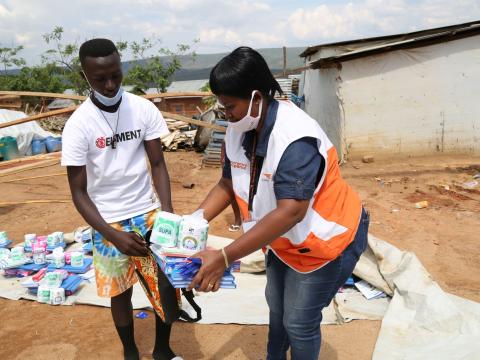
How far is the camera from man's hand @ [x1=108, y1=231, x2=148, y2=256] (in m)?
2.22

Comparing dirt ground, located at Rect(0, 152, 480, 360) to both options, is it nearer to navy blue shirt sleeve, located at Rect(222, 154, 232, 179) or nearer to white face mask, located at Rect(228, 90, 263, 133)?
navy blue shirt sleeve, located at Rect(222, 154, 232, 179)

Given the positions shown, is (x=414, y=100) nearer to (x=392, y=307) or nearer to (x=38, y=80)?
(x=392, y=307)

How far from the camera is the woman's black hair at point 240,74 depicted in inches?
62.3

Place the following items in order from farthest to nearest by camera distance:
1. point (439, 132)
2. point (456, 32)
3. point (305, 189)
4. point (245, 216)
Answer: point (439, 132) → point (456, 32) → point (245, 216) → point (305, 189)

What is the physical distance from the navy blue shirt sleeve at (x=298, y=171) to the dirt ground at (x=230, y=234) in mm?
1785

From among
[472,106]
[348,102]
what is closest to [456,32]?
[472,106]

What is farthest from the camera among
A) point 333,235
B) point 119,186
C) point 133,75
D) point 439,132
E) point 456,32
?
point 133,75

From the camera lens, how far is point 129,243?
222cm

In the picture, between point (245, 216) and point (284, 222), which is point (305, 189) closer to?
point (284, 222)

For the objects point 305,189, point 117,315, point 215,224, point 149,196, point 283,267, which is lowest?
point 215,224

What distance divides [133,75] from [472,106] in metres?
20.8

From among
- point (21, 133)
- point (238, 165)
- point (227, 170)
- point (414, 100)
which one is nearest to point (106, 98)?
point (227, 170)

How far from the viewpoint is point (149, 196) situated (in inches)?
97.0

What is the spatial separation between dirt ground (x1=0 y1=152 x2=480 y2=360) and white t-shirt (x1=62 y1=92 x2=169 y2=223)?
1.24 metres
